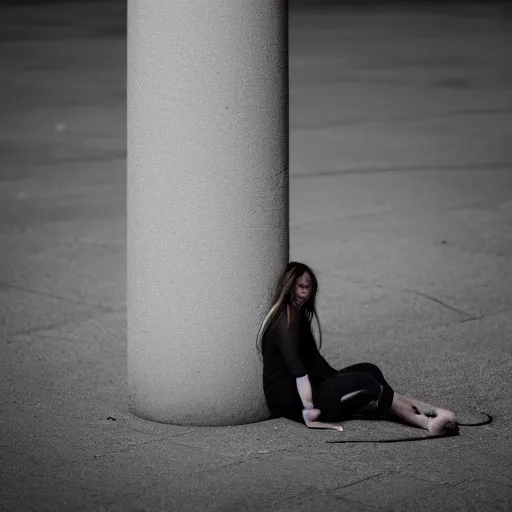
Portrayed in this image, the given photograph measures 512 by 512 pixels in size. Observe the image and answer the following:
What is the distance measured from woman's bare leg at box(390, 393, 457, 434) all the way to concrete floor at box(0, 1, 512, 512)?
0.33ft

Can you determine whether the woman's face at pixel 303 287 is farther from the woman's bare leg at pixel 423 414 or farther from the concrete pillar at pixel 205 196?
the woman's bare leg at pixel 423 414

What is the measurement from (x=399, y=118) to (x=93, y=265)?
628cm

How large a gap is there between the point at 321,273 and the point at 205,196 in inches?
140

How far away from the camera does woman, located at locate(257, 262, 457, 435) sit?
6.09m

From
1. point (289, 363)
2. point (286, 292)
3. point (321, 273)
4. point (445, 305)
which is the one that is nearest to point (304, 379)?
point (289, 363)

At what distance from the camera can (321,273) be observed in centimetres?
946

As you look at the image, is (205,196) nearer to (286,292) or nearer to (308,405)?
(286,292)

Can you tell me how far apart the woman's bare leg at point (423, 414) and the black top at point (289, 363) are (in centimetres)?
40

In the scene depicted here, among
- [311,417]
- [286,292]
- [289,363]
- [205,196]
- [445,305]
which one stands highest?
[205,196]

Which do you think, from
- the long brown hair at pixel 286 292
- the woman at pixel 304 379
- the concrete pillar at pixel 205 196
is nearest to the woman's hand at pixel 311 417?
the woman at pixel 304 379

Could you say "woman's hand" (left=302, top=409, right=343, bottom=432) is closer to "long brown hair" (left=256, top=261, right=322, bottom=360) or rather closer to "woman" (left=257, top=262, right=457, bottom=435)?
"woman" (left=257, top=262, right=457, bottom=435)

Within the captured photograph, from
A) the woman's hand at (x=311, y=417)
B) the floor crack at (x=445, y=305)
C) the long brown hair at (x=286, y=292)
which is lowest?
the woman's hand at (x=311, y=417)

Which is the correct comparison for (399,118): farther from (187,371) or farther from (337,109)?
(187,371)

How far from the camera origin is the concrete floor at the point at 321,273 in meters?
5.43
